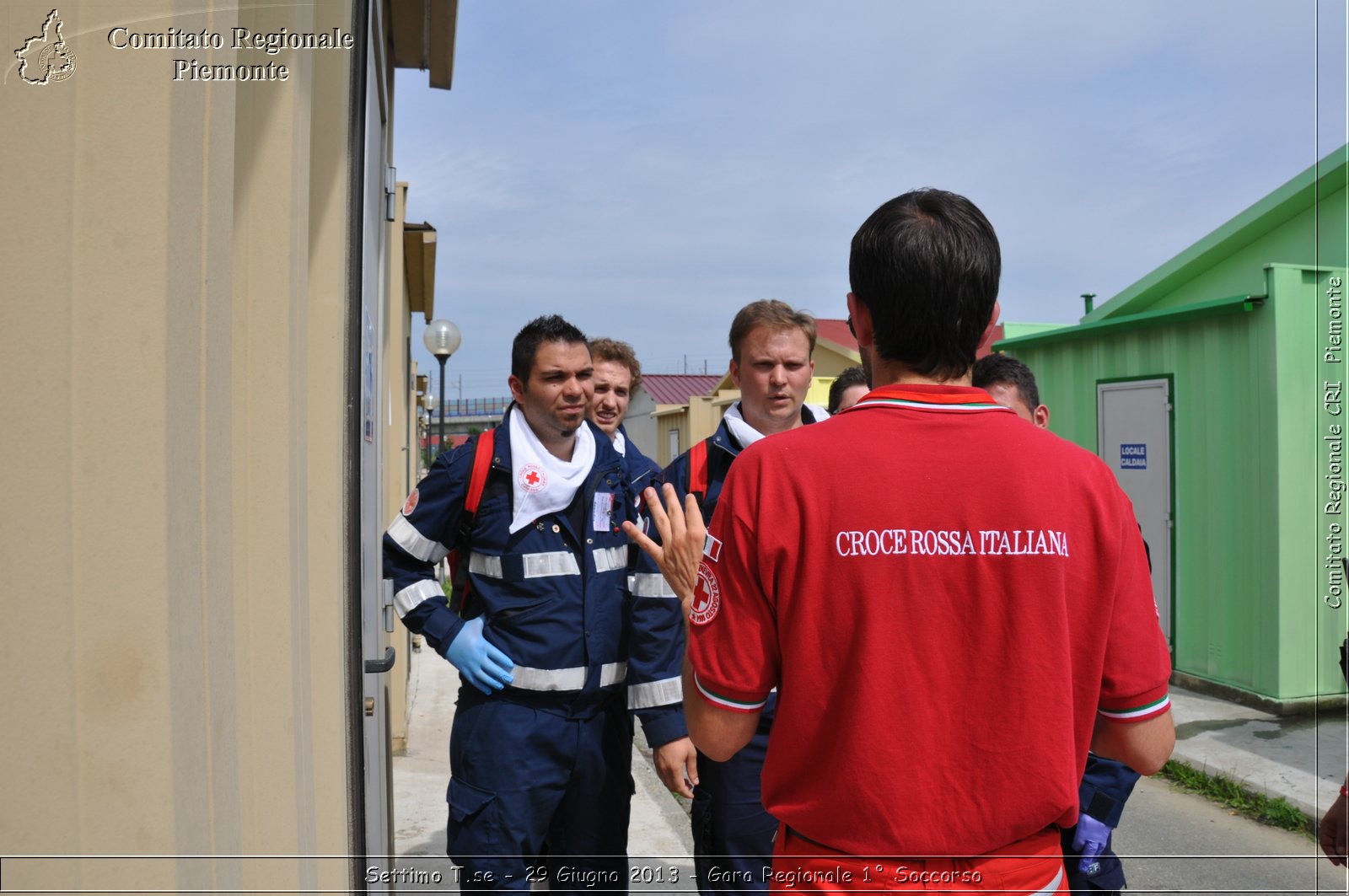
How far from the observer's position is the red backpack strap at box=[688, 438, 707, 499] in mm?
3402

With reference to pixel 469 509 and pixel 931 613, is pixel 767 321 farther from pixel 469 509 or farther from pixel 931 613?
pixel 931 613

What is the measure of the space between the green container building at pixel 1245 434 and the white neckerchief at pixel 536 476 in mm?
5232

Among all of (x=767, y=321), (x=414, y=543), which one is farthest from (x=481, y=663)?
(x=767, y=321)

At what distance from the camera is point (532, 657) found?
3.01m

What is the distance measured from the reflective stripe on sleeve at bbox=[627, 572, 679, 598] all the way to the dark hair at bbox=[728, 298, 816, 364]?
949 mm

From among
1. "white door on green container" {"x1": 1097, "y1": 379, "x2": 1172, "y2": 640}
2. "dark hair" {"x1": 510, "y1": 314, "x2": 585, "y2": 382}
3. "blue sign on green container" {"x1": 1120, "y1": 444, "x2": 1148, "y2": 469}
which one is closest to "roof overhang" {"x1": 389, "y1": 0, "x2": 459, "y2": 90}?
"dark hair" {"x1": 510, "y1": 314, "x2": 585, "y2": 382}

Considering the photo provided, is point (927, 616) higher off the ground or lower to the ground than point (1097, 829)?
higher

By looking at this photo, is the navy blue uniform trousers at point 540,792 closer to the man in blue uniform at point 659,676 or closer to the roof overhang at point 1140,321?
the man in blue uniform at point 659,676

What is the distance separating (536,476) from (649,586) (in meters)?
0.55

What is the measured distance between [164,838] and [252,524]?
528 millimetres

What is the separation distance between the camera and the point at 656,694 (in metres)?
3.14

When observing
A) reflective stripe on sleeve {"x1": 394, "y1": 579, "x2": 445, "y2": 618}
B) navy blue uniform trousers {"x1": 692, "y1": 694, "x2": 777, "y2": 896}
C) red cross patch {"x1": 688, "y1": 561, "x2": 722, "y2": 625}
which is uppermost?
red cross patch {"x1": 688, "y1": 561, "x2": 722, "y2": 625}

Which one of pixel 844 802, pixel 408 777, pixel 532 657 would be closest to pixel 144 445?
pixel 844 802

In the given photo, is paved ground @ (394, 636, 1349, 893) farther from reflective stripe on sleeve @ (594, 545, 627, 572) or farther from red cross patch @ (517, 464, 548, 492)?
red cross patch @ (517, 464, 548, 492)
